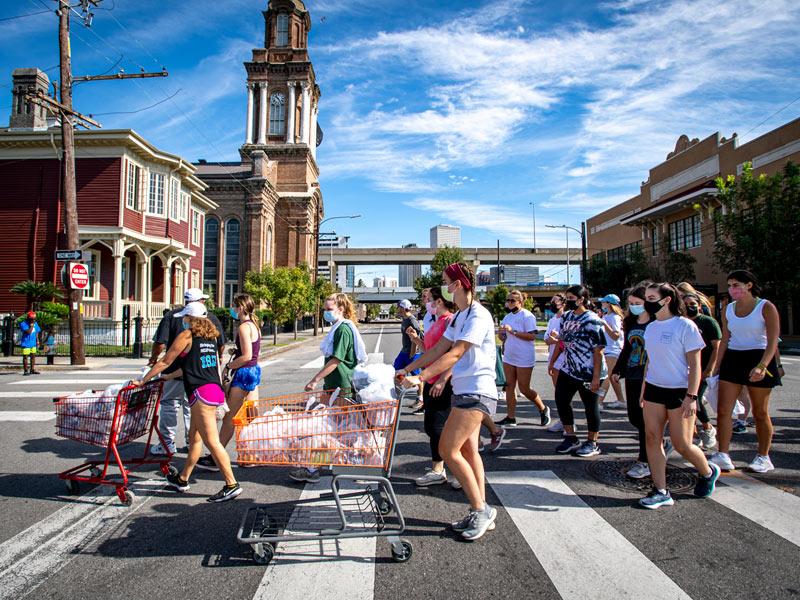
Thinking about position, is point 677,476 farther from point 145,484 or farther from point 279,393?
point 279,393

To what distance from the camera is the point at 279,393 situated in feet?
34.7

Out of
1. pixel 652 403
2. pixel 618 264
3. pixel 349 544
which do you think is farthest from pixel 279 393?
pixel 618 264

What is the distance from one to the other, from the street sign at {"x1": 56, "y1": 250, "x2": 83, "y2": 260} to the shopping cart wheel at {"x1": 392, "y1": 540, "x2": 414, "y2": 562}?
15375 mm

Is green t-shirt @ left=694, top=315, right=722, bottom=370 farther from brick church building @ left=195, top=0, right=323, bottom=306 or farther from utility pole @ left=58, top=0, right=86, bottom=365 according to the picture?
brick church building @ left=195, top=0, right=323, bottom=306

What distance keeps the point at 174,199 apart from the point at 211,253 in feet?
61.8

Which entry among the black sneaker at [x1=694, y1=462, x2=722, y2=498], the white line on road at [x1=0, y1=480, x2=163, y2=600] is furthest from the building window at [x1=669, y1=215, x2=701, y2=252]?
the white line on road at [x1=0, y1=480, x2=163, y2=600]

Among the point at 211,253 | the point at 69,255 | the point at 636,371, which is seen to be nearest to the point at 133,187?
the point at 69,255

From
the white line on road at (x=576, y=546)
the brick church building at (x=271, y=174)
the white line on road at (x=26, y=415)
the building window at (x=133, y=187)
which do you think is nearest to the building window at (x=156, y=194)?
the building window at (x=133, y=187)

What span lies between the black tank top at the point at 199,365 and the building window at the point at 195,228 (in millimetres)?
31424

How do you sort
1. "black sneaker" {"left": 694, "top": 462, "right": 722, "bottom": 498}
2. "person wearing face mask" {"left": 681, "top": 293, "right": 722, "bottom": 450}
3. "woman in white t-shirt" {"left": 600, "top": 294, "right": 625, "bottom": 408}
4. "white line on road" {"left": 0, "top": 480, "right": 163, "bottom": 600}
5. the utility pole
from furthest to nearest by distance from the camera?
the utility pole
"woman in white t-shirt" {"left": 600, "top": 294, "right": 625, "bottom": 408}
"person wearing face mask" {"left": 681, "top": 293, "right": 722, "bottom": 450}
"black sneaker" {"left": 694, "top": 462, "right": 722, "bottom": 498}
"white line on road" {"left": 0, "top": 480, "right": 163, "bottom": 600}

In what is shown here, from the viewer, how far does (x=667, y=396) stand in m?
4.34

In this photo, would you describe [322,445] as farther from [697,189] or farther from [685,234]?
[685,234]

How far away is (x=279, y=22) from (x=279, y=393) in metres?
59.0

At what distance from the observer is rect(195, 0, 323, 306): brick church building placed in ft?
149
